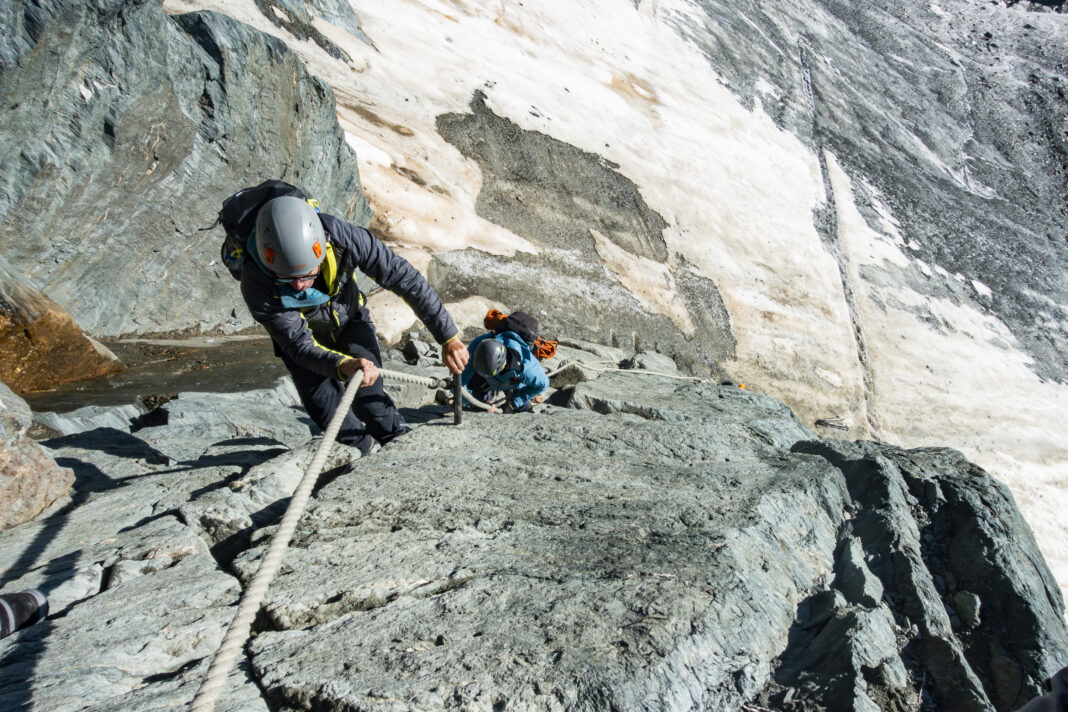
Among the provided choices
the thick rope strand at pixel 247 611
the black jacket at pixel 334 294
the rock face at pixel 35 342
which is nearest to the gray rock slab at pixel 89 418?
the rock face at pixel 35 342

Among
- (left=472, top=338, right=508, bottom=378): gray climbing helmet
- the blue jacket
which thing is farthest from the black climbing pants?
the blue jacket

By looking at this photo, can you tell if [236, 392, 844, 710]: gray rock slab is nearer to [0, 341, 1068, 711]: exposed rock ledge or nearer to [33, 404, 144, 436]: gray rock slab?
[0, 341, 1068, 711]: exposed rock ledge

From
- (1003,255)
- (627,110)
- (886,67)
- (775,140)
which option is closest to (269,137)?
(627,110)

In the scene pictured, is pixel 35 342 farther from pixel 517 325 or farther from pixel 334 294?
pixel 517 325

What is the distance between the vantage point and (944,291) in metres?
23.0

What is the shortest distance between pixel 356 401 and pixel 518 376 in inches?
87.5

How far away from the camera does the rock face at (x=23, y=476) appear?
427 cm

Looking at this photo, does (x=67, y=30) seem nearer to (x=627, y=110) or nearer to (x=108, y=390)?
(x=108, y=390)

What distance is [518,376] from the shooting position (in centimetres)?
731

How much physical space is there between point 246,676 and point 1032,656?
4.41m

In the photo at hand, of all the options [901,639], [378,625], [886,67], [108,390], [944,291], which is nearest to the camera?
[378,625]

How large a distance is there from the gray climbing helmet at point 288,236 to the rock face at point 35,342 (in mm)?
4598

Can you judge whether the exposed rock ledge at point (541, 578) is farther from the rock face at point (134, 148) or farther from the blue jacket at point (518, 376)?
the rock face at point (134, 148)

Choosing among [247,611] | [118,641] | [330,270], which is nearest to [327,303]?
[330,270]
